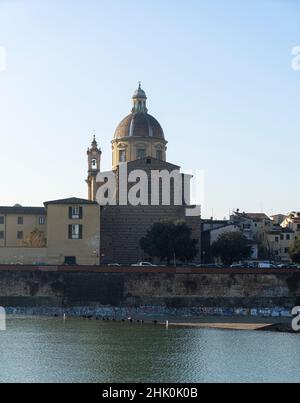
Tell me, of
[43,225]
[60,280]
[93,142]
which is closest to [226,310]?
[60,280]

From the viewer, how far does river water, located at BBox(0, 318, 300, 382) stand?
3198cm

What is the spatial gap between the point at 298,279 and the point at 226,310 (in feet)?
15.1

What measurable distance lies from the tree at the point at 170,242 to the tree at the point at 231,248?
6.85 feet

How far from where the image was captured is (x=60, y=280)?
52.3 meters

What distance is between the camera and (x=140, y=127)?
217ft

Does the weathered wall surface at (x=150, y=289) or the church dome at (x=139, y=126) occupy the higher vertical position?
the church dome at (x=139, y=126)

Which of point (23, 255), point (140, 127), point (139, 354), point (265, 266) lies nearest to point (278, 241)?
point (140, 127)

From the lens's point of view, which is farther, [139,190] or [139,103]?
[139,103]

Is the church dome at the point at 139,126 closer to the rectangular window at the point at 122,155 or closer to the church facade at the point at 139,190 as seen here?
the church facade at the point at 139,190

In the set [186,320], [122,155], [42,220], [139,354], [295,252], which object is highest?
[122,155]

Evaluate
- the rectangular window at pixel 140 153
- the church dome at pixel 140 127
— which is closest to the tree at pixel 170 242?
the rectangular window at pixel 140 153

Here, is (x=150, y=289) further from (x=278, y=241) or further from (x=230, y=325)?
(x=278, y=241)

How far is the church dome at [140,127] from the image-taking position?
66.1 meters

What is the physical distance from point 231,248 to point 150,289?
8325 mm
